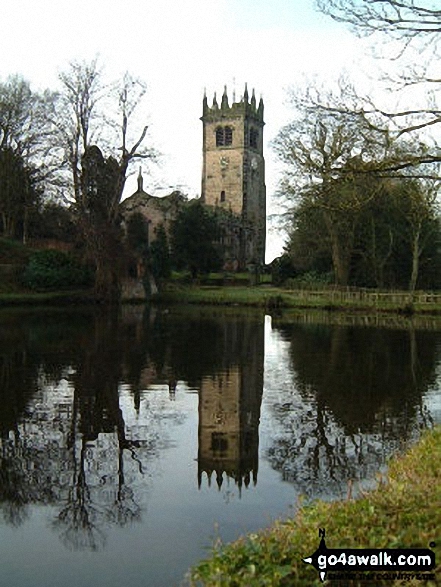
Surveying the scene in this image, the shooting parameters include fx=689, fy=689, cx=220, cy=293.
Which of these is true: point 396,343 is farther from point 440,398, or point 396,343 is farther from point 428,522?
point 428,522

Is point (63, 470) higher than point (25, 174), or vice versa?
point (25, 174)

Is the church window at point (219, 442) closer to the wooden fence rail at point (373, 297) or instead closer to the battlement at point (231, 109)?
the wooden fence rail at point (373, 297)

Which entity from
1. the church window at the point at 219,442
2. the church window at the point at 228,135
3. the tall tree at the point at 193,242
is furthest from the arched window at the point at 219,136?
the church window at the point at 219,442

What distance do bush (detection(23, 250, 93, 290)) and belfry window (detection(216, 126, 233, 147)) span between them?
54.4 m

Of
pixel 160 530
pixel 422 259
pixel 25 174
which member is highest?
pixel 25 174

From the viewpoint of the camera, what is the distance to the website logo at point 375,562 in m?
4.23

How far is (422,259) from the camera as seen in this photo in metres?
54.3

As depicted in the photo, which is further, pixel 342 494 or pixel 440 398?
pixel 440 398

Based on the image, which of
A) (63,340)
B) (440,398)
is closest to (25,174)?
(63,340)

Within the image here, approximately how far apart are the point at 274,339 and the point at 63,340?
8.17 m

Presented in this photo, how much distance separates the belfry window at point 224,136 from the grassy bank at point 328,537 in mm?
93793

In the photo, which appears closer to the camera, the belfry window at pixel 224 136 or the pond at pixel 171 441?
the pond at pixel 171 441

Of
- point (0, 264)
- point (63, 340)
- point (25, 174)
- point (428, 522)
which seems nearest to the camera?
point (428, 522)

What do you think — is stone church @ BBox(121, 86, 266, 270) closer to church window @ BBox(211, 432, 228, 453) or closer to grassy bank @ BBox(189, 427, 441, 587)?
church window @ BBox(211, 432, 228, 453)
